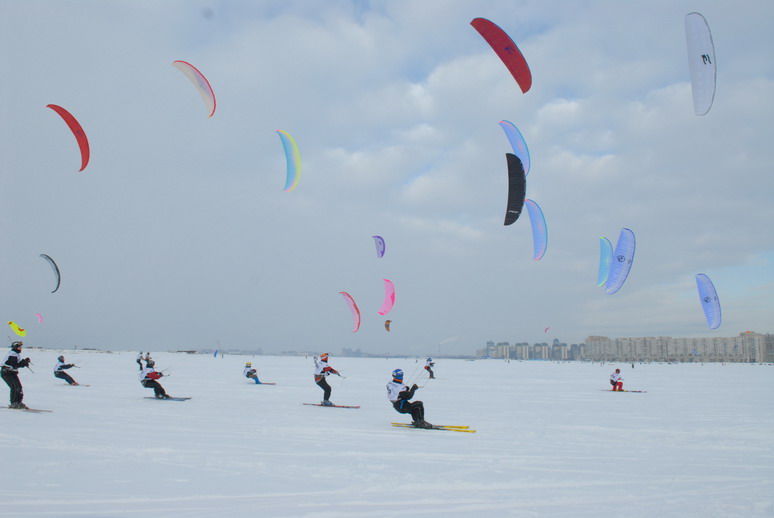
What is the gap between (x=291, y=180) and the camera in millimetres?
21219

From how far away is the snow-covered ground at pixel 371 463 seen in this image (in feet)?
17.8

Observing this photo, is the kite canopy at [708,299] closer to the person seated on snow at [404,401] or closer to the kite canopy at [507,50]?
the kite canopy at [507,50]

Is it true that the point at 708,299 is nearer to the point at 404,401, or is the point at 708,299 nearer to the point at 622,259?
the point at 622,259

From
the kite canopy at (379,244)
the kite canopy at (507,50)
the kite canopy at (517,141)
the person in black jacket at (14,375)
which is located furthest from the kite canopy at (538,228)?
the person in black jacket at (14,375)

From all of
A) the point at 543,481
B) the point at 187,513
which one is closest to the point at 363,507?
the point at 187,513

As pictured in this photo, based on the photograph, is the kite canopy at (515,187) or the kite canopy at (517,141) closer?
the kite canopy at (515,187)

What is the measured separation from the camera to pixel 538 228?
20.6 metres

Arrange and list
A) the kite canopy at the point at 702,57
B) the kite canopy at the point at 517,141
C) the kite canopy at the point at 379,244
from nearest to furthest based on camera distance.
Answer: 1. the kite canopy at the point at 702,57
2. the kite canopy at the point at 517,141
3. the kite canopy at the point at 379,244

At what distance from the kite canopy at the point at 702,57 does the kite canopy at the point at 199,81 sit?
44.5 feet

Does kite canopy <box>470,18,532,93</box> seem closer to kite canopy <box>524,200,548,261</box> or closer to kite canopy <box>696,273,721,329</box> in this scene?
kite canopy <box>524,200,548,261</box>

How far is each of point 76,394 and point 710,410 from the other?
57.8 ft

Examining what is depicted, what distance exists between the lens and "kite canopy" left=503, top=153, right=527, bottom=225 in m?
15.7

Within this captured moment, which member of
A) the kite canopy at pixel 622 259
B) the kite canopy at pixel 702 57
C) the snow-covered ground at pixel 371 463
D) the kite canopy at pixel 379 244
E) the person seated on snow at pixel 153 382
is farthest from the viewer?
the kite canopy at pixel 379 244

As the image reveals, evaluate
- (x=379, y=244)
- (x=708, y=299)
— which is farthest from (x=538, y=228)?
(x=379, y=244)
